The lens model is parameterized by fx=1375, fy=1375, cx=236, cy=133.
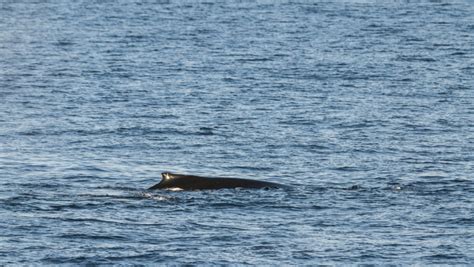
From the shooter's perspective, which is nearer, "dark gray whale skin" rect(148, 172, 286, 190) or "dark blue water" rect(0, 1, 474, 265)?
"dark blue water" rect(0, 1, 474, 265)

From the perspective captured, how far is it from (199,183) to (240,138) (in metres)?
10.4

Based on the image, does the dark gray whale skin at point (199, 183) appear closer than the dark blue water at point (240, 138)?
No

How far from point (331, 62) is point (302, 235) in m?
34.8

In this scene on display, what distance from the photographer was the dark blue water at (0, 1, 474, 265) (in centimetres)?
2781

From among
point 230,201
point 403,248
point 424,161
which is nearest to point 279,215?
point 230,201

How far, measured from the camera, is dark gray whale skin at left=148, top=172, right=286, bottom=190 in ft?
105

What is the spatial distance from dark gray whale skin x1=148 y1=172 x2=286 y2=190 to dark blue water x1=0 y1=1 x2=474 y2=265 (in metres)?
0.33

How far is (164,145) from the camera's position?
40.9 m

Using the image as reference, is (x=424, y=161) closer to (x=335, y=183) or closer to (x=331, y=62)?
(x=335, y=183)

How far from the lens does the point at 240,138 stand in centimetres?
A: 4250

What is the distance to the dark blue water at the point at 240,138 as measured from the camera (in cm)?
2781

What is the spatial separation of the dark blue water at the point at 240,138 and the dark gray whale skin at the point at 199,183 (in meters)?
0.33

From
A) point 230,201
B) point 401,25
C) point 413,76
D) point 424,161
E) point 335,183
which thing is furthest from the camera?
point 401,25

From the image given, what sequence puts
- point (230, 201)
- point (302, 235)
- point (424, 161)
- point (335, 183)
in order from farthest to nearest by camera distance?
1. point (424, 161)
2. point (335, 183)
3. point (230, 201)
4. point (302, 235)
